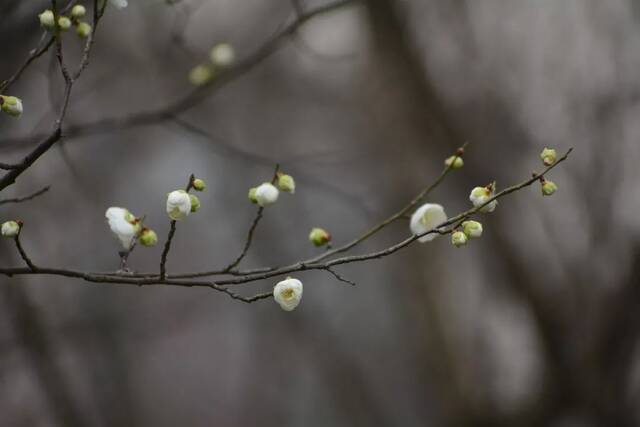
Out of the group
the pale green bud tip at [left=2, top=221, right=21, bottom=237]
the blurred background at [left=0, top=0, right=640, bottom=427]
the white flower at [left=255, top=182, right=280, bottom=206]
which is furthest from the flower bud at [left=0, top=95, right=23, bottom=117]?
the blurred background at [left=0, top=0, right=640, bottom=427]

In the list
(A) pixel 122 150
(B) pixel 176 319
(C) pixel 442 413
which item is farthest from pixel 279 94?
(C) pixel 442 413

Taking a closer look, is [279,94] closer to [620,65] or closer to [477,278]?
[477,278]

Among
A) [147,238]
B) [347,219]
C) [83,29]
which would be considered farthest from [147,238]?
[347,219]

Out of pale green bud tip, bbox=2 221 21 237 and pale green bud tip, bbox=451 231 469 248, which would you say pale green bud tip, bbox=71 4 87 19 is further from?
pale green bud tip, bbox=451 231 469 248

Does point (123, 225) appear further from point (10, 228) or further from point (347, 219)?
point (347, 219)

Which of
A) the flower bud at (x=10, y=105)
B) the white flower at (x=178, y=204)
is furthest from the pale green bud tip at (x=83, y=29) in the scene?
the white flower at (x=178, y=204)

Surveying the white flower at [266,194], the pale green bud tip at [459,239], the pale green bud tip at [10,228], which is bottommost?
the pale green bud tip at [459,239]

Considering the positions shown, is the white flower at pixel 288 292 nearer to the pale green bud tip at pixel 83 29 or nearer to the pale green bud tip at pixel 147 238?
the pale green bud tip at pixel 147 238
